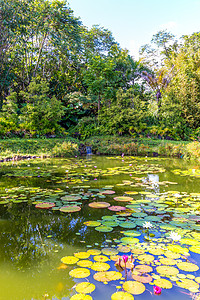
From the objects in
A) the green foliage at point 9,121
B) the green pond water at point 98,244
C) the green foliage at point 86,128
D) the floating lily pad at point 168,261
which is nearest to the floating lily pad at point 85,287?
the green pond water at point 98,244

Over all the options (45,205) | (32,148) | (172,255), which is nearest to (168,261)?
(172,255)

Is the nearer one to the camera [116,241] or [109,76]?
[116,241]

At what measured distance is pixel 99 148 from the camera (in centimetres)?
1228

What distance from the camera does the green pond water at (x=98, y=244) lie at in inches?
58.5

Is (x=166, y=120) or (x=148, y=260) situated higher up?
(x=166, y=120)

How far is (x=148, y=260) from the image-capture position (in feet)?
5.75

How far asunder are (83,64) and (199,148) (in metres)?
12.2

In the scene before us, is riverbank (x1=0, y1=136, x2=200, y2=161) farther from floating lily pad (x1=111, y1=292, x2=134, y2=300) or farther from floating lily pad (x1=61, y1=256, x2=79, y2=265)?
floating lily pad (x1=111, y1=292, x2=134, y2=300)

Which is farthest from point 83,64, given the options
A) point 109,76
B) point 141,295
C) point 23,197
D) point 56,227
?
point 141,295

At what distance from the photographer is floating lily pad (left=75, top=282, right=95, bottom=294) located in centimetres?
142

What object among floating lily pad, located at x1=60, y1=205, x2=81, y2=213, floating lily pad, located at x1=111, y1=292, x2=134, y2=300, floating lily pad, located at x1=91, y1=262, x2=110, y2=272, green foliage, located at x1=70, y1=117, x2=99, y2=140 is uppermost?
green foliage, located at x1=70, y1=117, x2=99, y2=140

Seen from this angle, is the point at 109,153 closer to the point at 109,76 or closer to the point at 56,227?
the point at 109,76

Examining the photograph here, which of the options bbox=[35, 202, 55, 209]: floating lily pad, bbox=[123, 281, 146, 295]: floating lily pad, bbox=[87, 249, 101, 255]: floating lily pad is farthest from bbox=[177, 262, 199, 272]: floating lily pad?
bbox=[35, 202, 55, 209]: floating lily pad

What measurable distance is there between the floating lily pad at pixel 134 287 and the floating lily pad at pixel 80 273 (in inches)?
11.7
